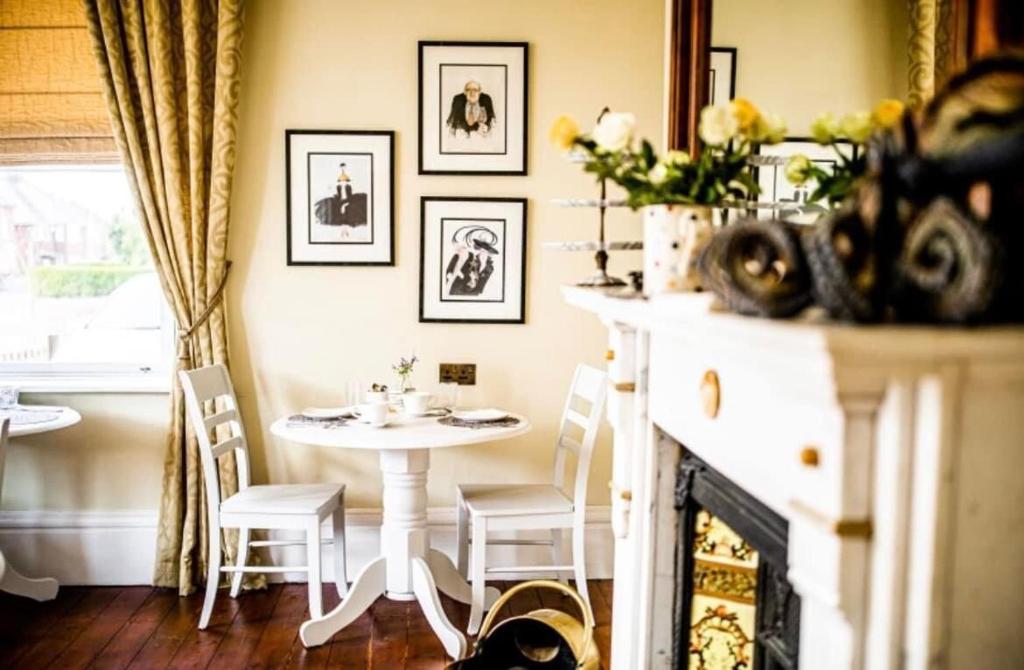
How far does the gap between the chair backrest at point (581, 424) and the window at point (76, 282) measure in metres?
1.74

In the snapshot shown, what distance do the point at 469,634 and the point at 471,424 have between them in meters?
0.75

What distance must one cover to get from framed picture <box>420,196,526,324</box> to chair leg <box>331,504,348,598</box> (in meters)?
0.89

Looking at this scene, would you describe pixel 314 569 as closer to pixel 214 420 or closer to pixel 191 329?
pixel 214 420

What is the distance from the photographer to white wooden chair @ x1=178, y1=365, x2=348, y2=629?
3064 millimetres

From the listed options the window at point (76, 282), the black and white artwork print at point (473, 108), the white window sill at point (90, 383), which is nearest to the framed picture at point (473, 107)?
the black and white artwork print at point (473, 108)

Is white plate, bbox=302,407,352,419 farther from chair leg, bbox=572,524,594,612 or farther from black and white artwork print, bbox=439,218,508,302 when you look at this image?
chair leg, bbox=572,524,594,612

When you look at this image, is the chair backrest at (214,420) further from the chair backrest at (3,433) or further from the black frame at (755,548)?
the black frame at (755,548)

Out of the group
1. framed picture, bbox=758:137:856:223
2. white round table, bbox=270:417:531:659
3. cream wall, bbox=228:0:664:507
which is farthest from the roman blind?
framed picture, bbox=758:137:856:223

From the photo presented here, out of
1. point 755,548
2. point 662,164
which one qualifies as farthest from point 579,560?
point 662,164

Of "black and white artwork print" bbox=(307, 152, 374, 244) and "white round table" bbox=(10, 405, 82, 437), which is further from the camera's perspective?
"black and white artwork print" bbox=(307, 152, 374, 244)

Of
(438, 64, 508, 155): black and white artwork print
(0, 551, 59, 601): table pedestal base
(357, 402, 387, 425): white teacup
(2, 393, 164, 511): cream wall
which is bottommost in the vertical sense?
(0, 551, 59, 601): table pedestal base

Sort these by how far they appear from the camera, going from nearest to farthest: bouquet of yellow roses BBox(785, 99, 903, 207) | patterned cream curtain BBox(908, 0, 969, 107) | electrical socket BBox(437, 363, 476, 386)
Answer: patterned cream curtain BBox(908, 0, 969, 107), bouquet of yellow roses BBox(785, 99, 903, 207), electrical socket BBox(437, 363, 476, 386)

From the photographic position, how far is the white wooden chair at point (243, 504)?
306 cm

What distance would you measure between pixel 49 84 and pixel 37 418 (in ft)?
4.58
